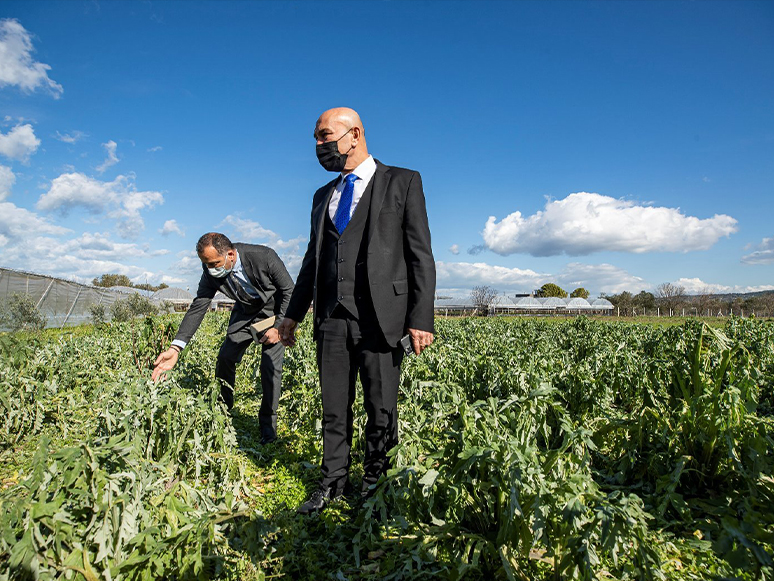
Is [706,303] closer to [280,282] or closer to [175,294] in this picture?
[280,282]

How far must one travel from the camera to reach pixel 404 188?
2.57m

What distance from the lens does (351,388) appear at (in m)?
2.70

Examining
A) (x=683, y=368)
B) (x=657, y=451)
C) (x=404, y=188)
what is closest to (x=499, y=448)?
(x=404, y=188)

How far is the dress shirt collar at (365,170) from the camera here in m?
2.63

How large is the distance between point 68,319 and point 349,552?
2703 cm

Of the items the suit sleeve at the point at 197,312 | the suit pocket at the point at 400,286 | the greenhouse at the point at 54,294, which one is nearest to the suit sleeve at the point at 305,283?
the suit pocket at the point at 400,286

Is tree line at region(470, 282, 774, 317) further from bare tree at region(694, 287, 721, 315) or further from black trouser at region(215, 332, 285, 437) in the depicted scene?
black trouser at region(215, 332, 285, 437)

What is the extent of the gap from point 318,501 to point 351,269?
1384 millimetres

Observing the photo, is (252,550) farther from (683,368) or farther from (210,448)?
(683,368)

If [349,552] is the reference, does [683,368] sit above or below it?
above

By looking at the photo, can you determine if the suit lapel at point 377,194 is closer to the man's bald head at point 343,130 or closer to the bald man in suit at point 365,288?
the bald man in suit at point 365,288

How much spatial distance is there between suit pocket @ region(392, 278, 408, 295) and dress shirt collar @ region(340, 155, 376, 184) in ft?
2.13

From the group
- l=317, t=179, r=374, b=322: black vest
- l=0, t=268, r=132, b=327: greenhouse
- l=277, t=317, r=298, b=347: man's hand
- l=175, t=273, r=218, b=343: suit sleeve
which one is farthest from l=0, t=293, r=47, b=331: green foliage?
l=317, t=179, r=374, b=322: black vest

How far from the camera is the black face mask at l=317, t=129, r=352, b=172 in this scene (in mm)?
2588
